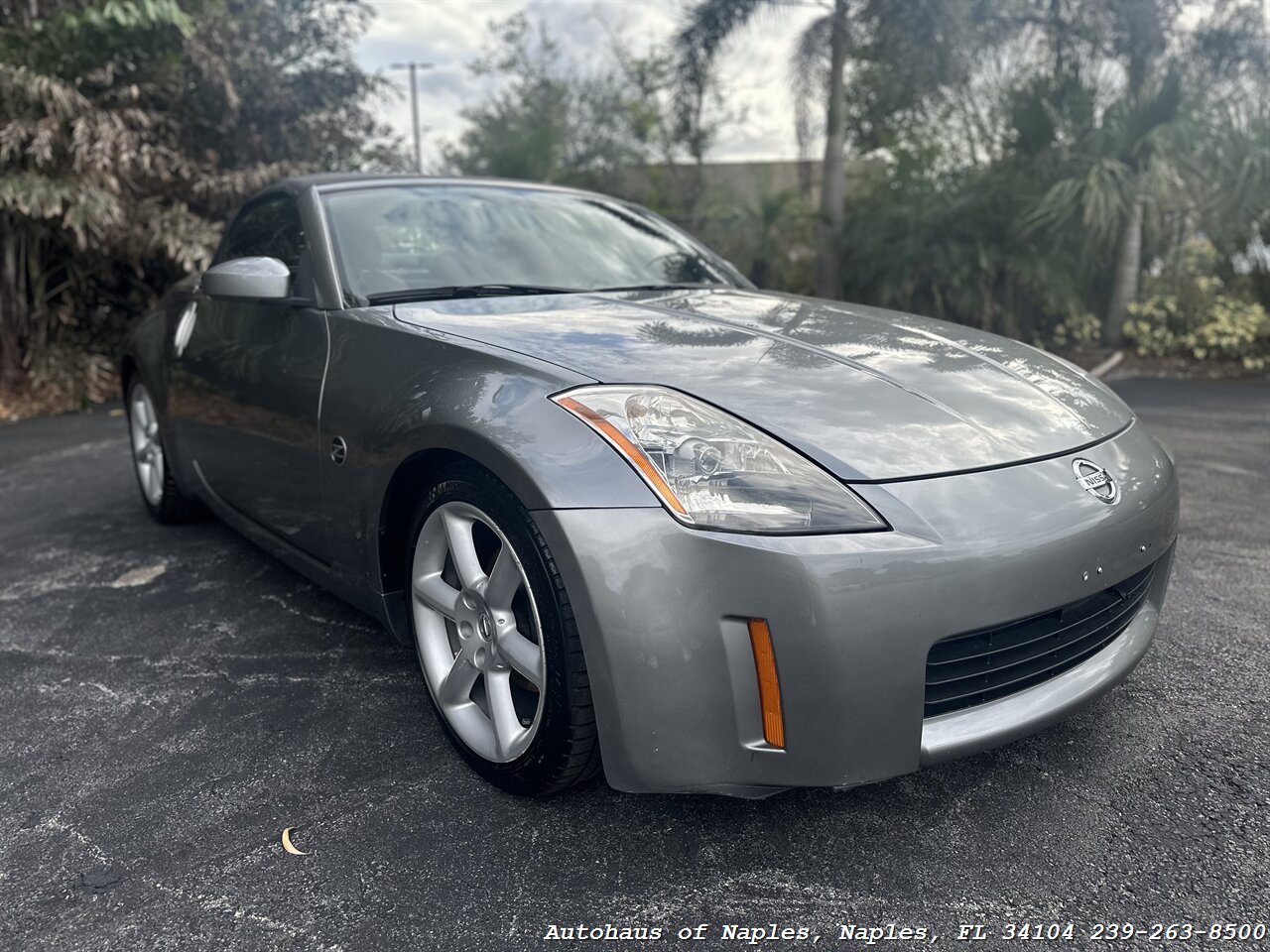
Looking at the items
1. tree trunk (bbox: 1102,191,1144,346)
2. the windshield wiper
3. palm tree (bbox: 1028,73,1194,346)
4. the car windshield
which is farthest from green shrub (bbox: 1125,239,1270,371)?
the windshield wiper

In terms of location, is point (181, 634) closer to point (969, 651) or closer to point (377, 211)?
point (377, 211)

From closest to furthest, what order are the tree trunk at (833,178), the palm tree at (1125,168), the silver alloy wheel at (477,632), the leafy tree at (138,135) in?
the silver alloy wheel at (477,632) < the leafy tree at (138,135) < the palm tree at (1125,168) < the tree trunk at (833,178)

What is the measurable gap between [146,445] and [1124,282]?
841 centimetres

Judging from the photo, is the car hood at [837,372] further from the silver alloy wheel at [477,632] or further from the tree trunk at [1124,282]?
the tree trunk at [1124,282]

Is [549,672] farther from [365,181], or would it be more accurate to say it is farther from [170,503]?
[170,503]

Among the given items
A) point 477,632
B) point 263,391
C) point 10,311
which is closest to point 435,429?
point 477,632

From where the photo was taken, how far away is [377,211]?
9.31 ft

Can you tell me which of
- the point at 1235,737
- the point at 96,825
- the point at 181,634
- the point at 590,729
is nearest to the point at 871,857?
the point at 590,729

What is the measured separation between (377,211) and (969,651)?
6.92 feet

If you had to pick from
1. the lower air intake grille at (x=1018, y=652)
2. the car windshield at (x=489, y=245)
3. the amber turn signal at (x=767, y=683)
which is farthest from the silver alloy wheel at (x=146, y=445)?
the lower air intake grille at (x=1018, y=652)

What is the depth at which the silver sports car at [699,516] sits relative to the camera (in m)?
1.56

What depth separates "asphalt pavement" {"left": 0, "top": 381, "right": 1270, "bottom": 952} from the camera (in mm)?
1585

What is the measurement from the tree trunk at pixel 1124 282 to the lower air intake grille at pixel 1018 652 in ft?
26.4

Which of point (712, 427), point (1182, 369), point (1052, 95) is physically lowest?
point (1182, 369)
